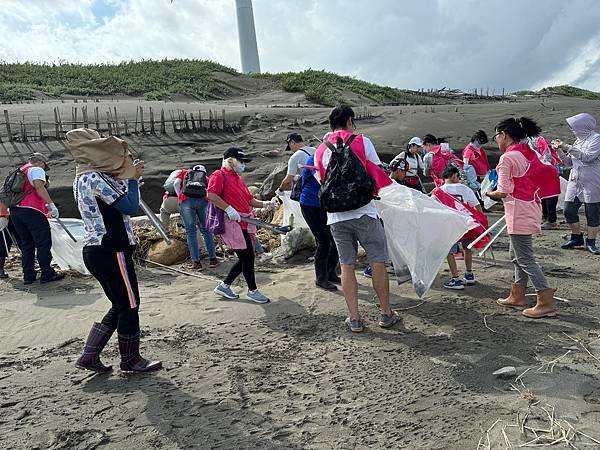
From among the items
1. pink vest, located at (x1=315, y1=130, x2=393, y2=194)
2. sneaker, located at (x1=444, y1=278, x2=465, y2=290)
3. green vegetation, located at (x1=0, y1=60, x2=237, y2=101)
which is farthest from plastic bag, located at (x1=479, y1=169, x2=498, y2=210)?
green vegetation, located at (x1=0, y1=60, x2=237, y2=101)

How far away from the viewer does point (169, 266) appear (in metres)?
7.03

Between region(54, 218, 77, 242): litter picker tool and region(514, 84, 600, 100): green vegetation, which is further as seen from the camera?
region(514, 84, 600, 100): green vegetation

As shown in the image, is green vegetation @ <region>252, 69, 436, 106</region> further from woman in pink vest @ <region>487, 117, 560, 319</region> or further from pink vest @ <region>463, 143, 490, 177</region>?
woman in pink vest @ <region>487, 117, 560, 319</region>

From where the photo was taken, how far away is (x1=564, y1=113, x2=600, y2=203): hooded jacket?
6277 millimetres

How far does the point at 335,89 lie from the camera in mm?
31375

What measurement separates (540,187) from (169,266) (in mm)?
4690

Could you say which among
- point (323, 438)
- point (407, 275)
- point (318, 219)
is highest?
point (318, 219)

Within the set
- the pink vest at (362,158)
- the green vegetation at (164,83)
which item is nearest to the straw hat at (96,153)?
the pink vest at (362,158)

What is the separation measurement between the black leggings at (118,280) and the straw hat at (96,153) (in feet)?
1.59

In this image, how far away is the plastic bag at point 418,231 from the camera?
4480mm

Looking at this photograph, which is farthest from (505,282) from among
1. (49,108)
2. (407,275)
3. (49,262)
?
(49,108)

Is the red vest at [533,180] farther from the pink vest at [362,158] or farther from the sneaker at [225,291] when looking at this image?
the sneaker at [225,291]

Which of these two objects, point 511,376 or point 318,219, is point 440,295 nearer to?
point 318,219

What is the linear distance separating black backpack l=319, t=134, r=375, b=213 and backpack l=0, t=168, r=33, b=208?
4105 mm
